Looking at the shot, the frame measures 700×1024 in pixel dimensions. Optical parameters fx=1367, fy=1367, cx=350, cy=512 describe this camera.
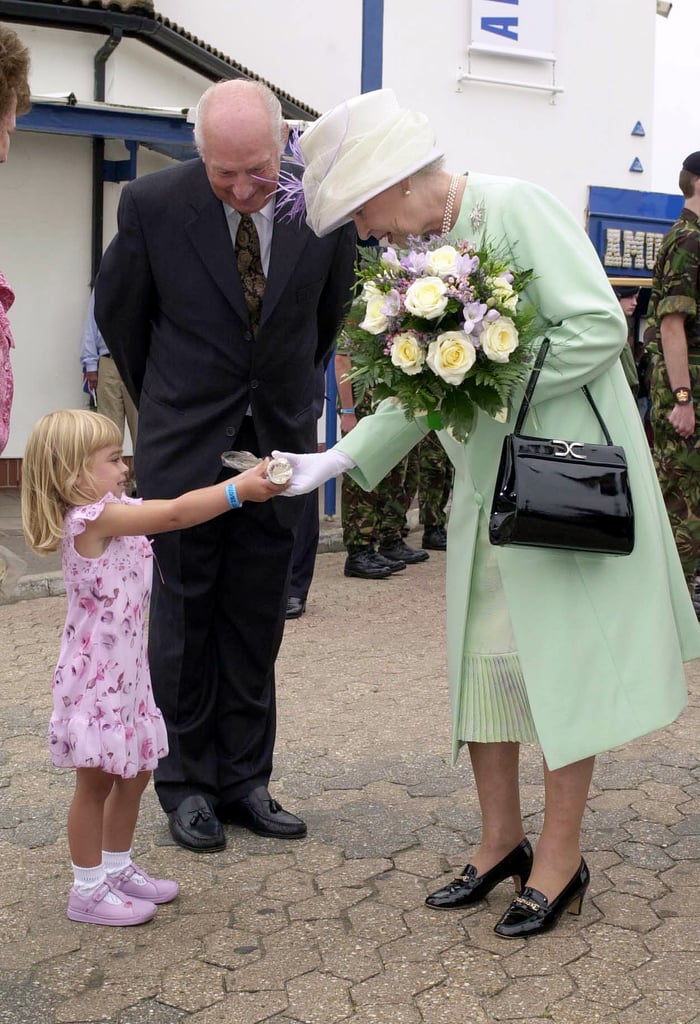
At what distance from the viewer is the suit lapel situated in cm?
399

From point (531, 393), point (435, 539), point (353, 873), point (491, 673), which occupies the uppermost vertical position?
point (531, 393)

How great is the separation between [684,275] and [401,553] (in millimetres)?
3142

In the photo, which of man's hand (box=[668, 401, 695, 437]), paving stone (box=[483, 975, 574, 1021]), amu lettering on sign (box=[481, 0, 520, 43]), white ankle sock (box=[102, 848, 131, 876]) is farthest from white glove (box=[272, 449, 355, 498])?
amu lettering on sign (box=[481, 0, 520, 43])

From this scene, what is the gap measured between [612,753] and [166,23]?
29.0 ft

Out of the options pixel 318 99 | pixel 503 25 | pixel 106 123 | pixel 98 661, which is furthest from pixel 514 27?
pixel 98 661

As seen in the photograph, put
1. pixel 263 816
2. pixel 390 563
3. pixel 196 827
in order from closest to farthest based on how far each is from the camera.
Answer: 1. pixel 196 827
2. pixel 263 816
3. pixel 390 563

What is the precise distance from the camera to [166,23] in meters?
11.8

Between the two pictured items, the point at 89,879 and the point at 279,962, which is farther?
the point at 89,879

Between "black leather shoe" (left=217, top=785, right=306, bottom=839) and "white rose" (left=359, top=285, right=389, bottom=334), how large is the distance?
172cm

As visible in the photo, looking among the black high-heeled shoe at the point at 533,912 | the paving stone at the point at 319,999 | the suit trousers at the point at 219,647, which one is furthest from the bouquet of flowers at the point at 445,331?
the paving stone at the point at 319,999

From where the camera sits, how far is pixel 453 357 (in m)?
3.10

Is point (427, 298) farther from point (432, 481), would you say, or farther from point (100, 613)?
point (432, 481)

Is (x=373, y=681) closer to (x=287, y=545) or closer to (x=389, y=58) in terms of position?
(x=287, y=545)

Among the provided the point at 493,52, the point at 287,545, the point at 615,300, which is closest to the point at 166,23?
the point at 493,52
